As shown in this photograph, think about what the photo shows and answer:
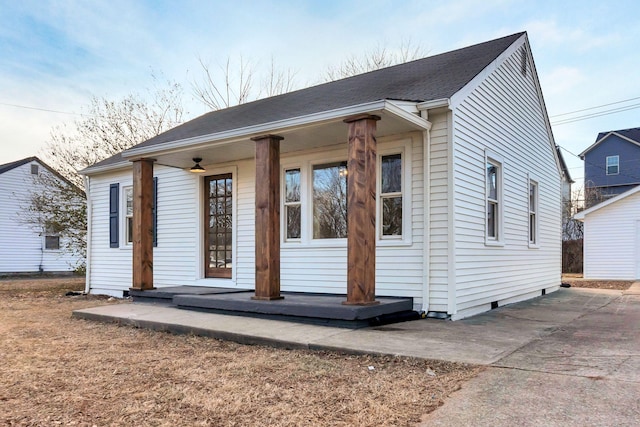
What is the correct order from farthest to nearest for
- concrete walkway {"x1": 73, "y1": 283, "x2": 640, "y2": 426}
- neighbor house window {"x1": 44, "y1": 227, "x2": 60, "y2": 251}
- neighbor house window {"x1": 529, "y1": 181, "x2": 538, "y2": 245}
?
neighbor house window {"x1": 44, "y1": 227, "x2": 60, "y2": 251} → neighbor house window {"x1": 529, "y1": 181, "x2": 538, "y2": 245} → concrete walkway {"x1": 73, "y1": 283, "x2": 640, "y2": 426}

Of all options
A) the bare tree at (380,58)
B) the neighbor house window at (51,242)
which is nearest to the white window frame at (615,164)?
the bare tree at (380,58)

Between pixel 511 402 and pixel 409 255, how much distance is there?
349 centimetres

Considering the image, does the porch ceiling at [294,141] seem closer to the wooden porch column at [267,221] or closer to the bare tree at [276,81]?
the wooden porch column at [267,221]

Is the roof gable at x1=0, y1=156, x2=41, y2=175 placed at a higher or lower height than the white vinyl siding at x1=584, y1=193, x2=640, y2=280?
higher

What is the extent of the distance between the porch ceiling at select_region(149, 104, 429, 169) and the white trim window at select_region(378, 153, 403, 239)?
41 centimetres

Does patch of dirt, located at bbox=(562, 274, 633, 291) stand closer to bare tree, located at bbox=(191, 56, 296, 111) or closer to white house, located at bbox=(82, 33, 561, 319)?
white house, located at bbox=(82, 33, 561, 319)

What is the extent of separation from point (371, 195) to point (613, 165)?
24747mm

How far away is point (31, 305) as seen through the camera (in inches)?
343

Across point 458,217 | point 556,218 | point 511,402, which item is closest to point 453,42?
point 556,218

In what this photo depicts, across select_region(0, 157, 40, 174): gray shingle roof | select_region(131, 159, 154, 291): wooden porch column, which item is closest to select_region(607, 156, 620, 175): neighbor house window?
select_region(131, 159, 154, 291): wooden porch column

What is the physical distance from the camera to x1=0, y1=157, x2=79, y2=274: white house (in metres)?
20.2

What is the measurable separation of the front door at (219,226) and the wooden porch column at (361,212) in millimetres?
3801

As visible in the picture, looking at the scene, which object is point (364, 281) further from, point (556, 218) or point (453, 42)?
point (453, 42)

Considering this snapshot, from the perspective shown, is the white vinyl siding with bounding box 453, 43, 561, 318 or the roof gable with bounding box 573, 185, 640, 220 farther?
the roof gable with bounding box 573, 185, 640, 220
